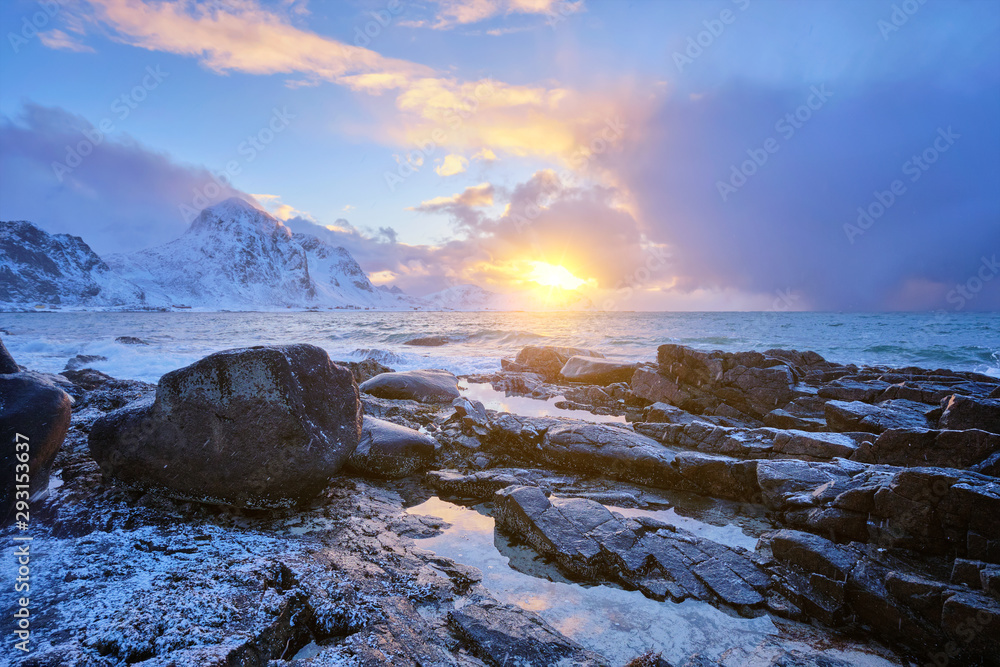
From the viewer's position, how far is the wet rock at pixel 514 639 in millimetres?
3225

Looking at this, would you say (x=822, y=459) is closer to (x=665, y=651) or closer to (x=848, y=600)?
(x=848, y=600)

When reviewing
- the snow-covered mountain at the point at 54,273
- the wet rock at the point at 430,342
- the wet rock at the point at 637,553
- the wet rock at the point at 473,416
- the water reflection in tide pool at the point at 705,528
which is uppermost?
the snow-covered mountain at the point at 54,273

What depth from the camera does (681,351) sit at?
1380 cm

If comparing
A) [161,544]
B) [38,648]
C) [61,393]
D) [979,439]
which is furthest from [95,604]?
[979,439]

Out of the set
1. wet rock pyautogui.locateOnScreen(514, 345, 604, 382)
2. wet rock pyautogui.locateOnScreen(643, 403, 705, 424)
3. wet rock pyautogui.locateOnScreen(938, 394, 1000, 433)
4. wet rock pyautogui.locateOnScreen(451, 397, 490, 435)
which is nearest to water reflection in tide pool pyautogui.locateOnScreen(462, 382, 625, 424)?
wet rock pyautogui.locateOnScreen(643, 403, 705, 424)

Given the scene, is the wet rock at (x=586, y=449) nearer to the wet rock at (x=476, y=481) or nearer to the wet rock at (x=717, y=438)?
the wet rock at (x=476, y=481)

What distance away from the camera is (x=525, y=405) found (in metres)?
13.3

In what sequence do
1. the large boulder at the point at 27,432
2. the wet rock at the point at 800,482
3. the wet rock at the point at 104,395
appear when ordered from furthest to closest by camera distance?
the wet rock at the point at 104,395
the wet rock at the point at 800,482
the large boulder at the point at 27,432

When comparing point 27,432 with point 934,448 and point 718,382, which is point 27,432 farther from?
point 718,382

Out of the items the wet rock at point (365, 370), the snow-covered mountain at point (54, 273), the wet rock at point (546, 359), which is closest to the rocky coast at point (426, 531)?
the wet rock at point (365, 370)

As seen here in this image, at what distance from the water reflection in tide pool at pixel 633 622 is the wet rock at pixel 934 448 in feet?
14.8

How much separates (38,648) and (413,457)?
4.86 metres

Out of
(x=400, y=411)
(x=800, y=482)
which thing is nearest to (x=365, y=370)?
(x=400, y=411)

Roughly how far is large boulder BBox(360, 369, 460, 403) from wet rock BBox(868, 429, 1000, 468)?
33.1 feet
